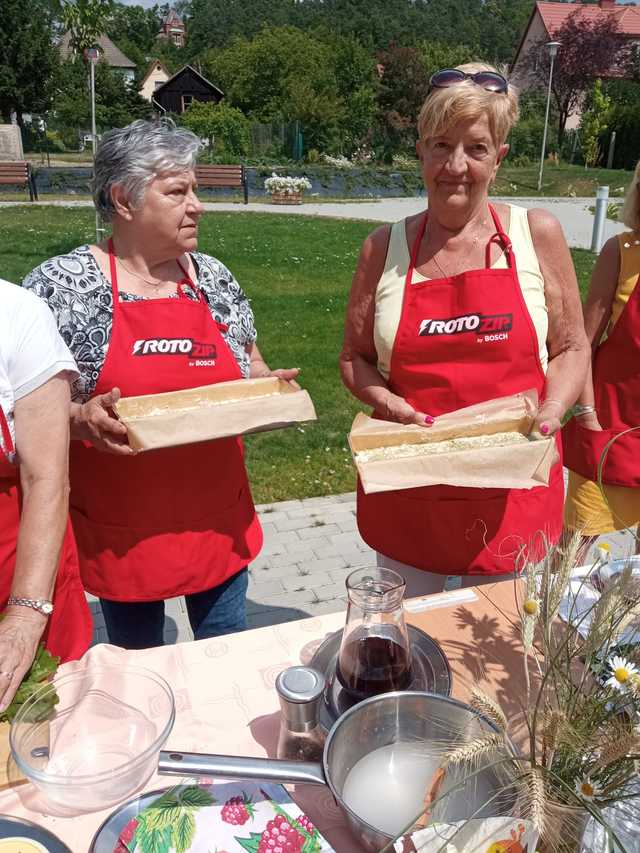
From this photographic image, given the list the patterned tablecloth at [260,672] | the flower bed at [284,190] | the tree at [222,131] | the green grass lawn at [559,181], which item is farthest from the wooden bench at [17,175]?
the patterned tablecloth at [260,672]

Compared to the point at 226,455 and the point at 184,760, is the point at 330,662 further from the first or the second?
the point at 226,455

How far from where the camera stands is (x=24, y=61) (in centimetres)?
4334

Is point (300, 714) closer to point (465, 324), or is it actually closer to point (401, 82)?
point (465, 324)

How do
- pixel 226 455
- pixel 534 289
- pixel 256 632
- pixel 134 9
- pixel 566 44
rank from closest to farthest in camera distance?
pixel 256 632 < pixel 534 289 < pixel 226 455 < pixel 566 44 < pixel 134 9

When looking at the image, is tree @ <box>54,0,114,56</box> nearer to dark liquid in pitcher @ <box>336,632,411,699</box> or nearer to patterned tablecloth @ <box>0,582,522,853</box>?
patterned tablecloth @ <box>0,582,522,853</box>

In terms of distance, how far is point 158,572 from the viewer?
7.25ft

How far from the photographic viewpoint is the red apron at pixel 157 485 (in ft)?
6.83

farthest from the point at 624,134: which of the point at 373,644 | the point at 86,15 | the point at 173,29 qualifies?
the point at 173,29

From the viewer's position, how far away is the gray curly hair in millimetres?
2080

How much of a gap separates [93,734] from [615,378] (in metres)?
2.19

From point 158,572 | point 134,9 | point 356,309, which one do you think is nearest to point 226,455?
point 158,572

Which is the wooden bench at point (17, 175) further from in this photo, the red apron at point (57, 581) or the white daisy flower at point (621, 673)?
the white daisy flower at point (621, 673)

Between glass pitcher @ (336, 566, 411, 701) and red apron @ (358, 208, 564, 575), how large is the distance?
0.91 m

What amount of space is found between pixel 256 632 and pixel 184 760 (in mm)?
590
